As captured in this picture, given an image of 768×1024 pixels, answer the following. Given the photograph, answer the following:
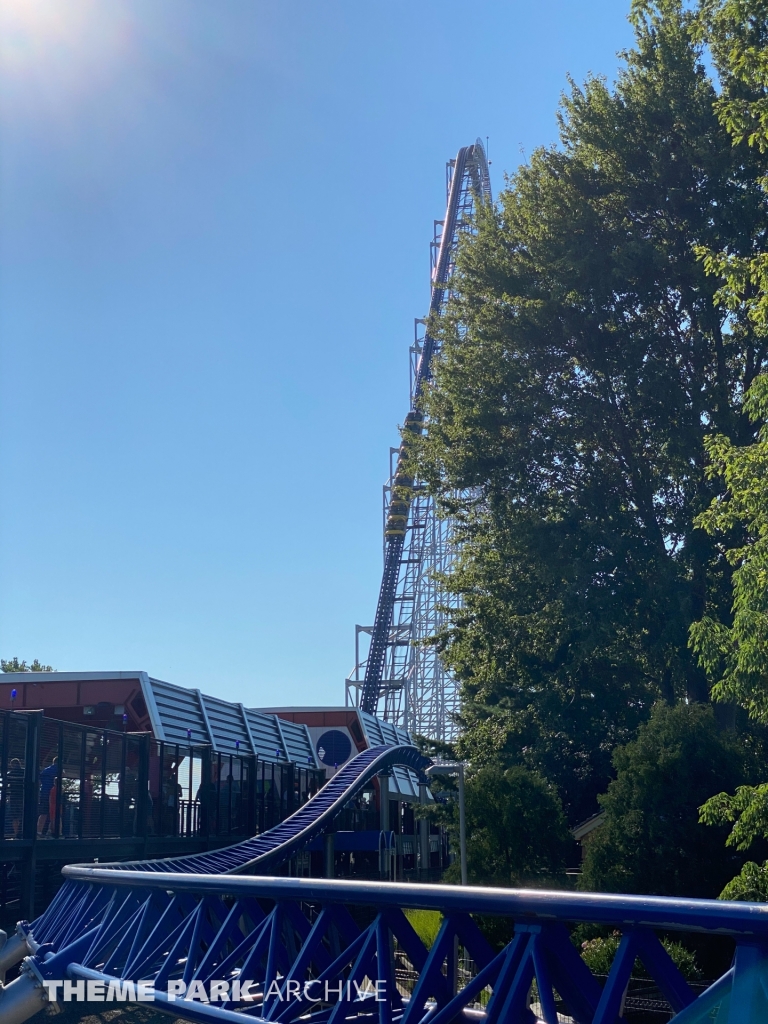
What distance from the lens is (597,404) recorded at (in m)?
18.9

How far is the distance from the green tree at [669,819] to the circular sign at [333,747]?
1834cm

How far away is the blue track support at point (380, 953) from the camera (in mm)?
3082

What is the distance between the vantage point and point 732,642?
1155 centimetres

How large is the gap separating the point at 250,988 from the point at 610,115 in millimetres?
17394

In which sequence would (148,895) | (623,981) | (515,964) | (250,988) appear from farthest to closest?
(148,895), (250,988), (515,964), (623,981)

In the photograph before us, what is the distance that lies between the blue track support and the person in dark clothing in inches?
216

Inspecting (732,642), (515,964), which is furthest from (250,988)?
(732,642)

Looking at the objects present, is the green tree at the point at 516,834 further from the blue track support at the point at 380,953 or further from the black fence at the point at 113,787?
the blue track support at the point at 380,953

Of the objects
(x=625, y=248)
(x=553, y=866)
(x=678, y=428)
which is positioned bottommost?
(x=553, y=866)

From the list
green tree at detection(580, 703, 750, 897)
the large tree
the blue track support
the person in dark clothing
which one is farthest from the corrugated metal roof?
the blue track support

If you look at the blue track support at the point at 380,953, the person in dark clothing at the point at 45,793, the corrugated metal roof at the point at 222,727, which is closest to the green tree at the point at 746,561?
the blue track support at the point at 380,953

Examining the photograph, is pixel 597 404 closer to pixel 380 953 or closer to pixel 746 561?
pixel 746 561

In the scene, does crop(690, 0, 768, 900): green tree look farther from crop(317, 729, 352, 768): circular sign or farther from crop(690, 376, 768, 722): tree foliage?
crop(317, 729, 352, 768): circular sign

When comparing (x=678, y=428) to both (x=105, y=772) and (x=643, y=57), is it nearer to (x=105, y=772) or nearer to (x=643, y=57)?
(x=643, y=57)
